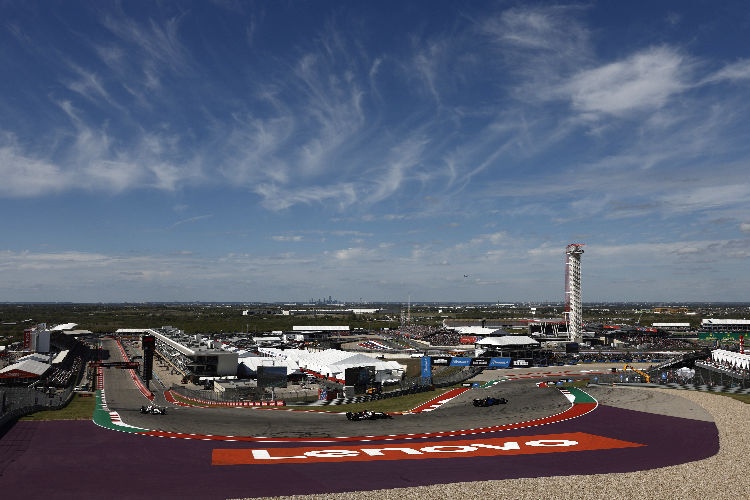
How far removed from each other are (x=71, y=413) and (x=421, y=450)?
3251 cm

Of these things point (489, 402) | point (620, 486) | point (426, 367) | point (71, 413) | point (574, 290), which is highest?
point (574, 290)

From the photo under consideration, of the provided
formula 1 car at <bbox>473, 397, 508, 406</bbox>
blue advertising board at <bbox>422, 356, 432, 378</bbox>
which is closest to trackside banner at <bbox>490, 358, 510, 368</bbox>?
blue advertising board at <bbox>422, 356, 432, 378</bbox>

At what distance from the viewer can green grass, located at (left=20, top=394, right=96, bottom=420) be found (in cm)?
4422

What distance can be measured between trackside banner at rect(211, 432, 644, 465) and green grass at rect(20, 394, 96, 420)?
19.8 metres

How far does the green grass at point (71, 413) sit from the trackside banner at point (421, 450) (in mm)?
19756

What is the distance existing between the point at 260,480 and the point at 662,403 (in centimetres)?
4239

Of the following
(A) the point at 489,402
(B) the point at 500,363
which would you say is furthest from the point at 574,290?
(A) the point at 489,402

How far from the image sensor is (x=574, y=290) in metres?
136

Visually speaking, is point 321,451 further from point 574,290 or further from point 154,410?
point 574,290

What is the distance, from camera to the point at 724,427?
132 feet

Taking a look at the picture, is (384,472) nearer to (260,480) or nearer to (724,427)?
(260,480)

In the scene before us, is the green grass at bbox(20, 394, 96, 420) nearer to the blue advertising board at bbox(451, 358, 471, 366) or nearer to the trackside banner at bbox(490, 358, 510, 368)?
the blue advertising board at bbox(451, 358, 471, 366)

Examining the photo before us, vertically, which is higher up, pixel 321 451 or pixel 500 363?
pixel 321 451

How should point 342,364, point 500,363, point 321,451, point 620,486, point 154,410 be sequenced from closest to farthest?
point 620,486
point 321,451
point 154,410
point 342,364
point 500,363
